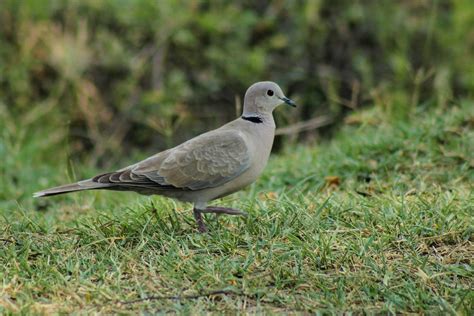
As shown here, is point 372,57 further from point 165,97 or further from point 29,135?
point 29,135

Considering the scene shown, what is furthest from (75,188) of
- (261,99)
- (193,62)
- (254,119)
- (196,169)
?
(193,62)

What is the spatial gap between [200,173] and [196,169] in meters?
0.03

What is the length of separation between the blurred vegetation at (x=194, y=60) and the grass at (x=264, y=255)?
355 cm

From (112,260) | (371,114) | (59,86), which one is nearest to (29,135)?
(59,86)

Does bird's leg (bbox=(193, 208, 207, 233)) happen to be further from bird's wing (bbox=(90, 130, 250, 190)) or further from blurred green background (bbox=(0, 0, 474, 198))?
blurred green background (bbox=(0, 0, 474, 198))

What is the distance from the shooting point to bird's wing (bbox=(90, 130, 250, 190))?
4.68 metres

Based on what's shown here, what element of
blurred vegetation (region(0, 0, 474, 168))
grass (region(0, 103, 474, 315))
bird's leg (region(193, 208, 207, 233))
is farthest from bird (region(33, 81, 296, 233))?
blurred vegetation (region(0, 0, 474, 168))

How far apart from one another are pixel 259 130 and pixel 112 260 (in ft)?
4.23

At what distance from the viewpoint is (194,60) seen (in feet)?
31.3

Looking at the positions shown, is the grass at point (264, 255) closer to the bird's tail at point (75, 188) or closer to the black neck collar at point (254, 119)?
the bird's tail at point (75, 188)

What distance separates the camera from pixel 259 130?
493 centimetres

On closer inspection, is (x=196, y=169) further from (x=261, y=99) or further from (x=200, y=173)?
(x=261, y=99)

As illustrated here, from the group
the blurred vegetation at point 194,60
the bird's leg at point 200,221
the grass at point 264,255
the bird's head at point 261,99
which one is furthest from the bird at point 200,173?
the blurred vegetation at point 194,60

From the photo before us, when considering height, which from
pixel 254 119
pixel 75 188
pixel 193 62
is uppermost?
pixel 254 119
